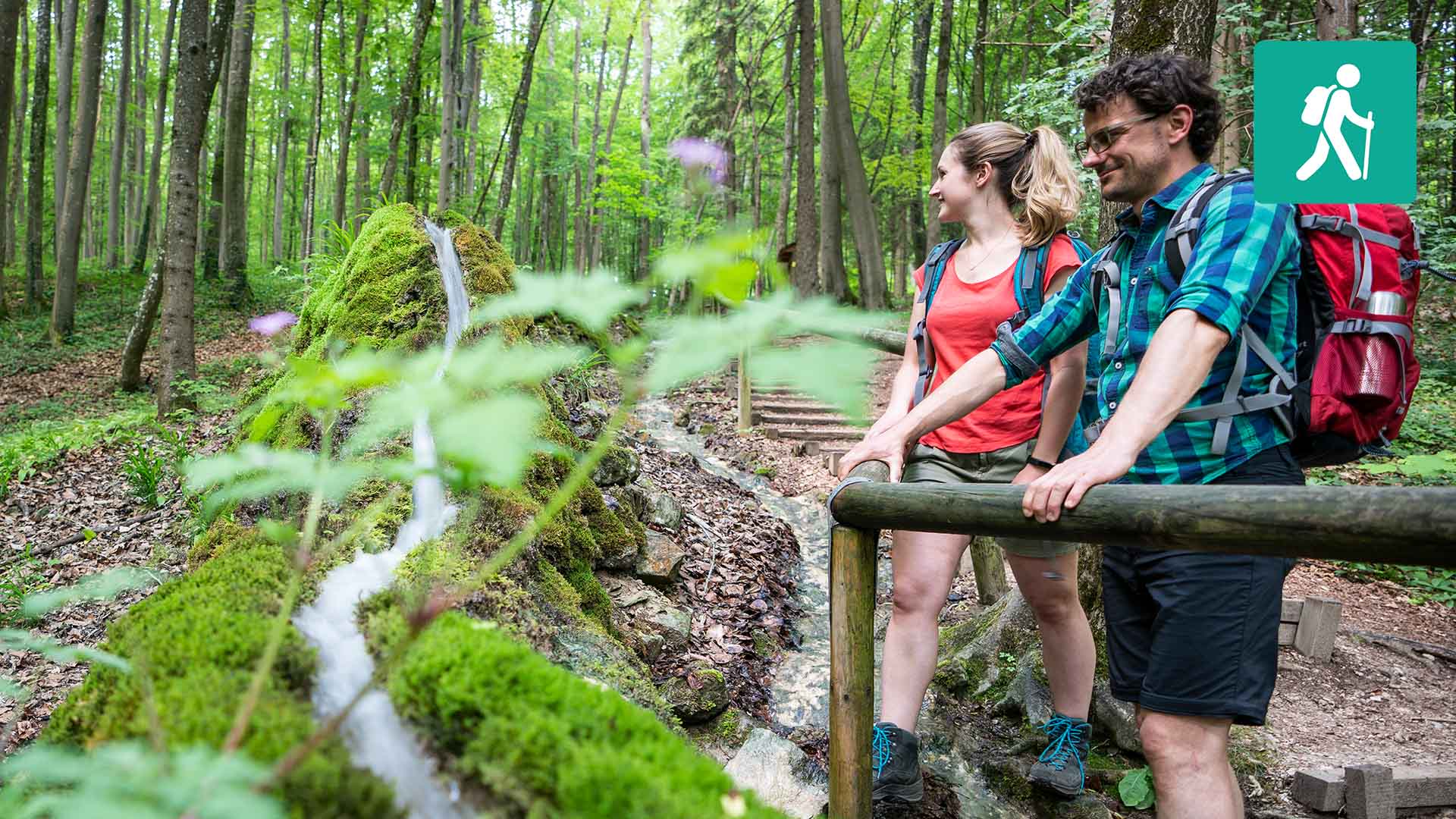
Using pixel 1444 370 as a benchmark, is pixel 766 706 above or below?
below

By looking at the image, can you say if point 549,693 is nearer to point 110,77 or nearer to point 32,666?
point 32,666

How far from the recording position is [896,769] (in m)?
2.37

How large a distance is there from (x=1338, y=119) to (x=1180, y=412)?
178 cm

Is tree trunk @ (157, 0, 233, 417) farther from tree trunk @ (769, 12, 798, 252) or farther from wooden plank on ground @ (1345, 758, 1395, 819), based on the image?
tree trunk @ (769, 12, 798, 252)

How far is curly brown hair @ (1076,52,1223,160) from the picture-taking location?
1.96 metres

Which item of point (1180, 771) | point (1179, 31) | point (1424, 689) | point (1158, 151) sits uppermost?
point (1179, 31)

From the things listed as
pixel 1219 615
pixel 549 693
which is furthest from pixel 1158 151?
pixel 549 693

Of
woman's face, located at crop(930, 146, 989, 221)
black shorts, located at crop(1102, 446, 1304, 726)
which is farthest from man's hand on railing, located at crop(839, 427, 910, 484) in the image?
woman's face, located at crop(930, 146, 989, 221)

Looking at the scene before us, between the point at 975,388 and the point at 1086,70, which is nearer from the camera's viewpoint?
the point at 975,388

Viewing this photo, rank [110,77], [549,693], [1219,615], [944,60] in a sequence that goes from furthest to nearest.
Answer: [110,77], [944,60], [1219,615], [549,693]

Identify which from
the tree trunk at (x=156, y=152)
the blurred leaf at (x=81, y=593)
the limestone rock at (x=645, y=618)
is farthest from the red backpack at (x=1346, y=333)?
the tree trunk at (x=156, y=152)

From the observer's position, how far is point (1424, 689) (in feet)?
12.4

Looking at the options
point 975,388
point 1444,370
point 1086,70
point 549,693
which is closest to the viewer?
point 549,693

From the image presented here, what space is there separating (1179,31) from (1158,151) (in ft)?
5.59
